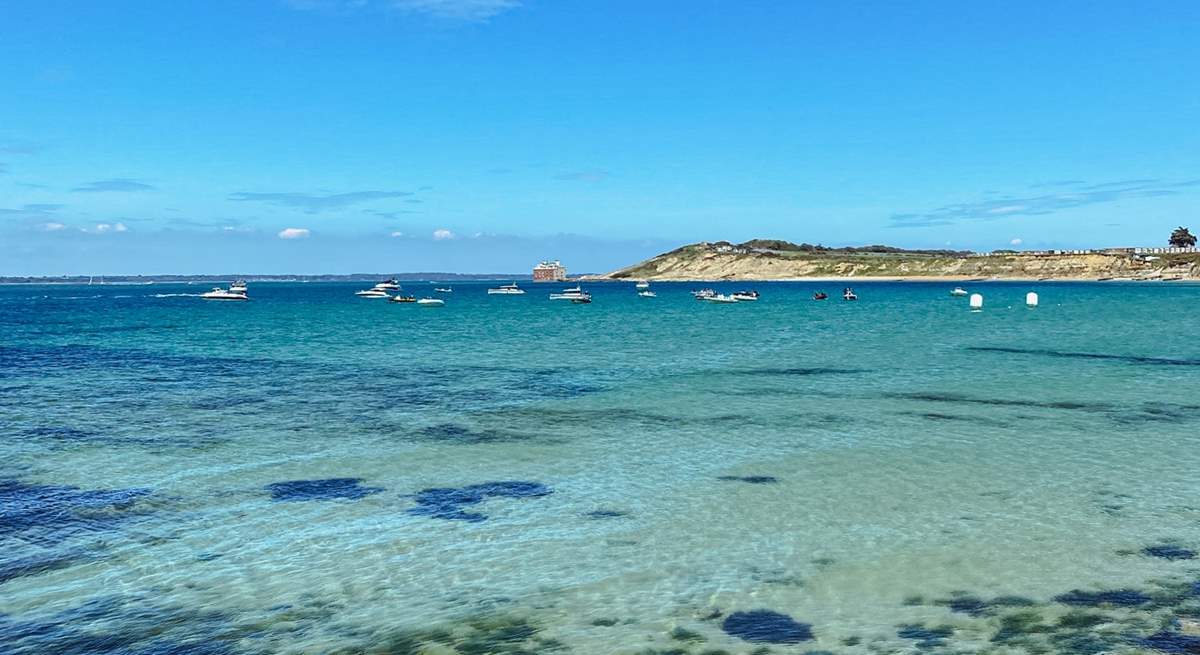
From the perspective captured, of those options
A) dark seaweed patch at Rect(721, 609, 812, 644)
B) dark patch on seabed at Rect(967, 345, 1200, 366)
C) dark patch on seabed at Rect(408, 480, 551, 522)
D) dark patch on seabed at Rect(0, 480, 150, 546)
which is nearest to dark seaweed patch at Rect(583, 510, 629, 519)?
dark patch on seabed at Rect(408, 480, 551, 522)

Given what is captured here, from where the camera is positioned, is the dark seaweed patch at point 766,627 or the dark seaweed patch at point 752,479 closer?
the dark seaweed patch at point 766,627

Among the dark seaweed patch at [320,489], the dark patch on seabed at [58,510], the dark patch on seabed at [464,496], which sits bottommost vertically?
the dark patch on seabed at [464,496]

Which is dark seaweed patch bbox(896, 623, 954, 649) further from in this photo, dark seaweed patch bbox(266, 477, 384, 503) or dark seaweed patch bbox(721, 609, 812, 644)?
dark seaweed patch bbox(266, 477, 384, 503)

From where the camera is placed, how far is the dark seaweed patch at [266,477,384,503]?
21.0 metres

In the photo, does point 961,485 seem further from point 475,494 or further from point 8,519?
point 8,519

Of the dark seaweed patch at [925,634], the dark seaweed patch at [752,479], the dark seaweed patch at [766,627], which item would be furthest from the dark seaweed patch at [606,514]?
the dark seaweed patch at [925,634]

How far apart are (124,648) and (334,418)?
20.5 meters

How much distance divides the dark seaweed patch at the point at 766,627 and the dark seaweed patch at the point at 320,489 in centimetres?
1079

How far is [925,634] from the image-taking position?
12.7 m


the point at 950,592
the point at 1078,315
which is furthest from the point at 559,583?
the point at 1078,315

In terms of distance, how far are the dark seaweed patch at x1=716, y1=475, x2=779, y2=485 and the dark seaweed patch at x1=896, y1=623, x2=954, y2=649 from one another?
363 inches

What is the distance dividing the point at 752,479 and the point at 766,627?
31.7 ft

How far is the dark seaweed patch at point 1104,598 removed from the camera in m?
13.7

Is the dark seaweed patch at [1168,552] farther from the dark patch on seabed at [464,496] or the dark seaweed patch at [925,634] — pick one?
the dark patch on seabed at [464,496]
